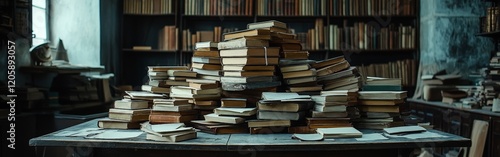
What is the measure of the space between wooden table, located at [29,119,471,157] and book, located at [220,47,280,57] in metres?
0.42

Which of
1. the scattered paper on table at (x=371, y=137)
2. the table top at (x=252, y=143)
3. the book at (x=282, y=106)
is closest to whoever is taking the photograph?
the table top at (x=252, y=143)

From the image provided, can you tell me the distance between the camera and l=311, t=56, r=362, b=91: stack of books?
2453 mm

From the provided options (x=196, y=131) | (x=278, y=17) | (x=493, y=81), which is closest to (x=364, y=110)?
(x=196, y=131)

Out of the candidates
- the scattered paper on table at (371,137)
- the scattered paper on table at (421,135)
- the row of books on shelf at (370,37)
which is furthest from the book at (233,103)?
the row of books on shelf at (370,37)

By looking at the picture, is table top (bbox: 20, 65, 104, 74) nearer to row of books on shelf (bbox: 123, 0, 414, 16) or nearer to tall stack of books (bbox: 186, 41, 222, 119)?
row of books on shelf (bbox: 123, 0, 414, 16)

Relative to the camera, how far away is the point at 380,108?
2.33m

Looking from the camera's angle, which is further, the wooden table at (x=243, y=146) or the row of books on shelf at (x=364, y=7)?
the row of books on shelf at (x=364, y=7)

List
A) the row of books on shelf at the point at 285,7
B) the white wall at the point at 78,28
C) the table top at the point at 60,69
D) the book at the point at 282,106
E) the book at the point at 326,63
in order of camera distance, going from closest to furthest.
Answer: the book at the point at 282,106 < the book at the point at 326,63 < the table top at the point at 60,69 < the white wall at the point at 78,28 < the row of books on shelf at the point at 285,7

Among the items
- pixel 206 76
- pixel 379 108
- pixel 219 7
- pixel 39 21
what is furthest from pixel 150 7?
pixel 379 108

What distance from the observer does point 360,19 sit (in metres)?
5.45

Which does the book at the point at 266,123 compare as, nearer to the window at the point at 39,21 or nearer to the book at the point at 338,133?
the book at the point at 338,133

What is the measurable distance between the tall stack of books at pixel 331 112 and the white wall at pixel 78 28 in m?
3.11

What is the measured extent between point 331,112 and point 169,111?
805 millimetres

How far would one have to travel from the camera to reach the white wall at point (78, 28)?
4426 millimetres
